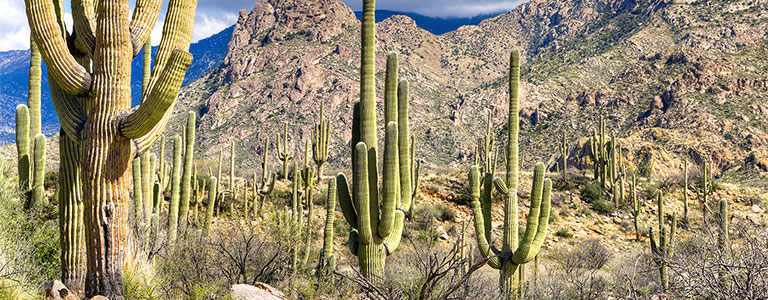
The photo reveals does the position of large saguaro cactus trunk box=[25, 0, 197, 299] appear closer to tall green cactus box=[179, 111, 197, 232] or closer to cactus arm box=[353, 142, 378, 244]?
cactus arm box=[353, 142, 378, 244]

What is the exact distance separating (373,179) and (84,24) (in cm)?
389

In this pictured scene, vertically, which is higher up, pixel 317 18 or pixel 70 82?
pixel 317 18

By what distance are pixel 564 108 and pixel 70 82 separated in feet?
171

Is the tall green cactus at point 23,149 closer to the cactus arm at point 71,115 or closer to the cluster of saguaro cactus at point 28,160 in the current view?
the cluster of saguaro cactus at point 28,160

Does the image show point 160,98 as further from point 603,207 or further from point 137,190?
point 603,207

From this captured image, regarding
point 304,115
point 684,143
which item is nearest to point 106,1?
point 684,143

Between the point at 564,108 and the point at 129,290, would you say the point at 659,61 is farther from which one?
the point at 129,290

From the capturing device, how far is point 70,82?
4875 mm

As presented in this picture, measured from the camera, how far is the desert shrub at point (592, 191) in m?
22.2

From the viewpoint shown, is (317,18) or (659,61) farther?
(317,18)

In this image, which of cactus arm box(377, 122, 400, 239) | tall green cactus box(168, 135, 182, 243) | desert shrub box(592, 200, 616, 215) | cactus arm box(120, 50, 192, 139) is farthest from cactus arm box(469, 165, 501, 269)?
desert shrub box(592, 200, 616, 215)

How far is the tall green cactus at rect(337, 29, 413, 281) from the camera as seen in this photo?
6.46 meters

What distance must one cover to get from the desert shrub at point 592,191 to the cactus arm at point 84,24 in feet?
70.6

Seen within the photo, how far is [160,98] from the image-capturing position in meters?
4.76
